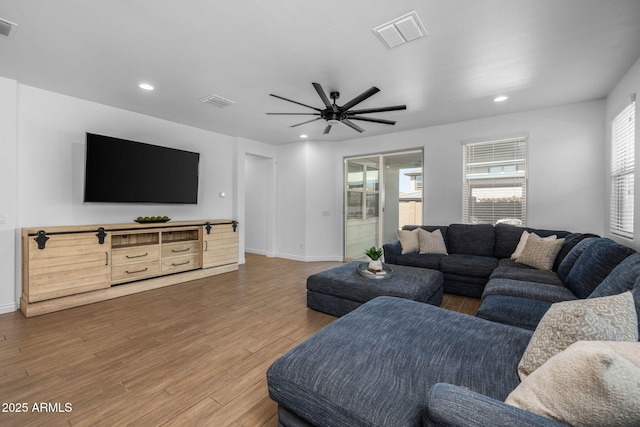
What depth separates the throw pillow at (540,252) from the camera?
3205 millimetres

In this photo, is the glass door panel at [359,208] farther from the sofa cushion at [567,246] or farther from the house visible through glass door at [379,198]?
the sofa cushion at [567,246]

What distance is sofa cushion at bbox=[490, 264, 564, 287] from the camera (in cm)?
276

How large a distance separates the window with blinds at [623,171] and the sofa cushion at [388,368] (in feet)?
9.06

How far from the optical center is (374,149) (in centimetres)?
570

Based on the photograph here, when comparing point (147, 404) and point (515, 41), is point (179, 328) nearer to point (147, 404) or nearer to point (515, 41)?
point (147, 404)

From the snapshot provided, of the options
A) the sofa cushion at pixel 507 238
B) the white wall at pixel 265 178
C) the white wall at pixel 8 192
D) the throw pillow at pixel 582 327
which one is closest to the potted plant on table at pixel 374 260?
the throw pillow at pixel 582 327

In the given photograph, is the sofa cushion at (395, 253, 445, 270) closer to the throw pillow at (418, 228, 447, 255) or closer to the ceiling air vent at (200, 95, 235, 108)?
the throw pillow at (418, 228, 447, 255)

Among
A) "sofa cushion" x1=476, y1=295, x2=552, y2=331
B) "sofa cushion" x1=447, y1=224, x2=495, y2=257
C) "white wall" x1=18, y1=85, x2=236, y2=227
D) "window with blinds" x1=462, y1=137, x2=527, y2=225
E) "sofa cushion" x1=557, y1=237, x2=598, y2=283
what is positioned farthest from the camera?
"window with blinds" x1=462, y1=137, x2=527, y2=225

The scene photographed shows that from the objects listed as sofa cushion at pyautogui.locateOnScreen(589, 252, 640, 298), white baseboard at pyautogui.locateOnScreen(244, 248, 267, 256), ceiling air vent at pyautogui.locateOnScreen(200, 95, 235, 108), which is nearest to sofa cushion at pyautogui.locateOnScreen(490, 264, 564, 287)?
sofa cushion at pyautogui.locateOnScreen(589, 252, 640, 298)

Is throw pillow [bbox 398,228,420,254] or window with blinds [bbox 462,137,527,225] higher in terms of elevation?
window with blinds [bbox 462,137,527,225]

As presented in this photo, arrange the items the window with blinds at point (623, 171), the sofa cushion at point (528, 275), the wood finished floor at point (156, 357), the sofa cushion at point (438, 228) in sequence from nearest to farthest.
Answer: the wood finished floor at point (156, 357) → the sofa cushion at point (528, 275) → the window with blinds at point (623, 171) → the sofa cushion at point (438, 228)

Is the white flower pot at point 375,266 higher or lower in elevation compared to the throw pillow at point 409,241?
lower

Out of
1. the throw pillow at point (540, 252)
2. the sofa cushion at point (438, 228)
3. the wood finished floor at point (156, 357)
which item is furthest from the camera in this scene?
the sofa cushion at point (438, 228)

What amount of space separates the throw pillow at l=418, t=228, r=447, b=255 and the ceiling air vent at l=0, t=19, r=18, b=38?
196 inches
